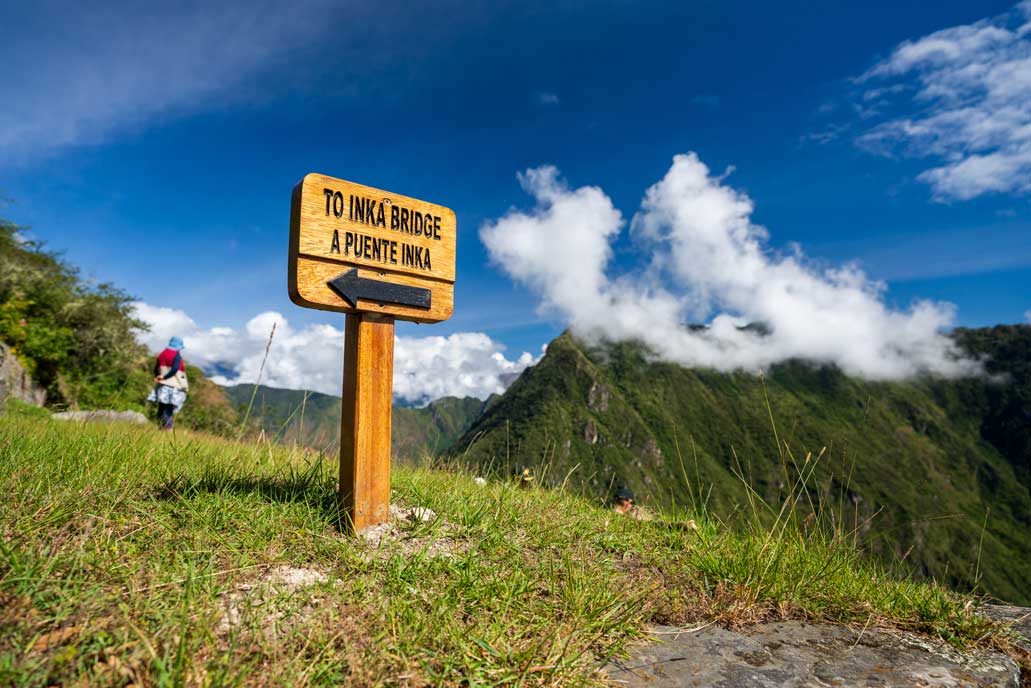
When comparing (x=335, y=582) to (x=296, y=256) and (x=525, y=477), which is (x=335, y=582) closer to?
(x=296, y=256)

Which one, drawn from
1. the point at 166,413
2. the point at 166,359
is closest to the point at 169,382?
the point at 166,359

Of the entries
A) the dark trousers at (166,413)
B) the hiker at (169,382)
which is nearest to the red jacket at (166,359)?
the hiker at (169,382)

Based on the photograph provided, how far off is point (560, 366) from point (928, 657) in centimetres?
18116

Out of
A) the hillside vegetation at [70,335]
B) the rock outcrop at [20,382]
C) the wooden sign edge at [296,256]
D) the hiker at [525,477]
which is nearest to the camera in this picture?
the wooden sign edge at [296,256]

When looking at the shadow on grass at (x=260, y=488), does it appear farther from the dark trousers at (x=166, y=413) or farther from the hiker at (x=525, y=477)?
the dark trousers at (x=166, y=413)

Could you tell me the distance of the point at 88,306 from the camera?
53.7ft

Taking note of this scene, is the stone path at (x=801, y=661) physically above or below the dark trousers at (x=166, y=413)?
below

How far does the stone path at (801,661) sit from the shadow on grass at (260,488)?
2144 mm

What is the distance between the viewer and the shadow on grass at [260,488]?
11.6 feet

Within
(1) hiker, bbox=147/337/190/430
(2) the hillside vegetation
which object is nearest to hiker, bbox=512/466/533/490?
(1) hiker, bbox=147/337/190/430

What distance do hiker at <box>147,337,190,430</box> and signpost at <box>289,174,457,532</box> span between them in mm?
8455

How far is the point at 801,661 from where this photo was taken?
2.60m

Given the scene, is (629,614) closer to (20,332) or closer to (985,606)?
(985,606)

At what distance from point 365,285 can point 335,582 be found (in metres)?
2.03
